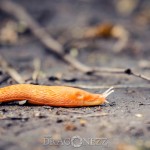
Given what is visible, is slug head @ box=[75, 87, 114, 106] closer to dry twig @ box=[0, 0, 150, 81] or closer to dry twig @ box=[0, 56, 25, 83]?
dry twig @ box=[0, 0, 150, 81]

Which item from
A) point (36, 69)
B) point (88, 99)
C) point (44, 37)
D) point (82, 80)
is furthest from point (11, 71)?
point (44, 37)

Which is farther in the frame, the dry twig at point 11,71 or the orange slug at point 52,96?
the dry twig at point 11,71

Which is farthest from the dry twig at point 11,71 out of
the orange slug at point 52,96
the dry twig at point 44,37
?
the dry twig at point 44,37

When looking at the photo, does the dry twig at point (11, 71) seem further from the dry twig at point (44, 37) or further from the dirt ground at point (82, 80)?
the dry twig at point (44, 37)

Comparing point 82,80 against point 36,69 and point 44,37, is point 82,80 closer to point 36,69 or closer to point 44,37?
point 36,69

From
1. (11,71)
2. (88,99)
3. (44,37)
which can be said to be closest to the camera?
(88,99)

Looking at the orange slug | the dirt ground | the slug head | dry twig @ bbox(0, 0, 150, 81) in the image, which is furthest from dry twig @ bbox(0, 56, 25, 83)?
the slug head

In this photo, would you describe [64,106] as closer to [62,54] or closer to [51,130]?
[51,130]
